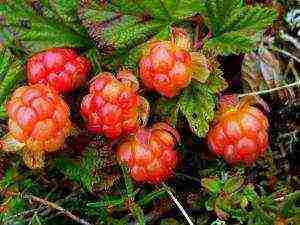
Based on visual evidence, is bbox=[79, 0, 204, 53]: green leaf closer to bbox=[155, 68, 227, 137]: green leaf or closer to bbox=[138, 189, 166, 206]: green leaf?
bbox=[155, 68, 227, 137]: green leaf

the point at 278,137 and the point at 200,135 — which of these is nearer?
the point at 200,135

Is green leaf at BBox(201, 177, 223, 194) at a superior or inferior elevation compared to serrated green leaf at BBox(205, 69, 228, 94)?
inferior

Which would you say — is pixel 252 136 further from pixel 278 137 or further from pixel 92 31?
pixel 92 31

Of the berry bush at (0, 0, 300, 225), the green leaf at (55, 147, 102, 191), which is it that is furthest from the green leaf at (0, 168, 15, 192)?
the green leaf at (55, 147, 102, 191)

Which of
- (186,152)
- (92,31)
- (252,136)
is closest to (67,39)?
(92,31)

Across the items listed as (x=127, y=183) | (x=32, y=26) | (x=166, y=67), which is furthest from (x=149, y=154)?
(x=32, y=26)

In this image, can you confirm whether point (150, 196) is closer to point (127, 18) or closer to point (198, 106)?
point (198, 106)

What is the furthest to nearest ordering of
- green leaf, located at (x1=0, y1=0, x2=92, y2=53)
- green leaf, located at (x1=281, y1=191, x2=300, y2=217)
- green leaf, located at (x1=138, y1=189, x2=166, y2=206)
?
green leaf, located at (x1=0, y1=0, x2=92, y2=53)
green leaf, located at (x1=138, y1=189, x2=166, y2=206)
green leaf, located at (x1=281, y1=191, x2=300, y2=217)
